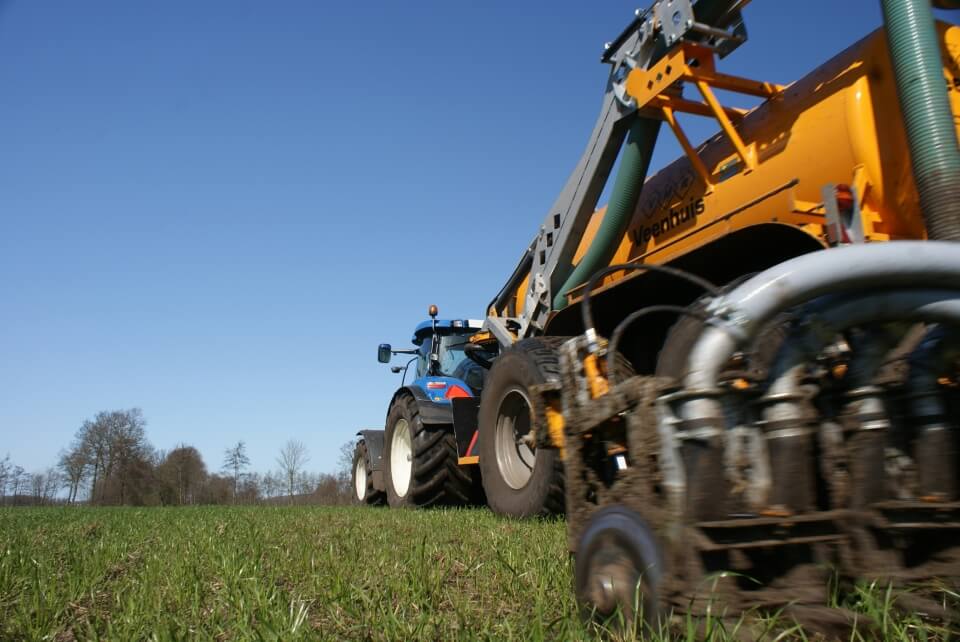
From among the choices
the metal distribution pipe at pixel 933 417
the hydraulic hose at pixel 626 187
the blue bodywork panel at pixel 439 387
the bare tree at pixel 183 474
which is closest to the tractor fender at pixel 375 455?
the blue bodywork panel at pixel 439 387

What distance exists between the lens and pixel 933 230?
9.52 feet

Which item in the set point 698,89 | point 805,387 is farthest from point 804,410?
point 698,89

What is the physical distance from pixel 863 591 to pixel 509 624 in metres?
0.86

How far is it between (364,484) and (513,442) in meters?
6.55

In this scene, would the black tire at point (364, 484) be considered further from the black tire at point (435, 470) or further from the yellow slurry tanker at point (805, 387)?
the yellow slurry tanker at point (805, 387)

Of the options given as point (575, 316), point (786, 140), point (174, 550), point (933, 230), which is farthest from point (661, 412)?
point (575, 316)

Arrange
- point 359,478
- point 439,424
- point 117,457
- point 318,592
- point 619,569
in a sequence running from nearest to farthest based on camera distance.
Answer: point 619,569 < point 318,592 < point 439,424 < point 359,478 < point 117,457

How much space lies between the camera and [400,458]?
8594 millimetres

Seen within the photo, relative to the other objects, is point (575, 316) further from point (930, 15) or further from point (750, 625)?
point (750, 625)

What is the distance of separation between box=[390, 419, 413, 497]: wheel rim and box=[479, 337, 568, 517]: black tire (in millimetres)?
3213

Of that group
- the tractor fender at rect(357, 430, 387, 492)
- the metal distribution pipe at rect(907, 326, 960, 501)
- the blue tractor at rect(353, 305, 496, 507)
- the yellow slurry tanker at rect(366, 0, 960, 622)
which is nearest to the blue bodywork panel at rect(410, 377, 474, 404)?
the blue tractor at rect(353, 305, 496, 507)

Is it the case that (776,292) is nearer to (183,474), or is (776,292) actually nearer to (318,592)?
(318,592)

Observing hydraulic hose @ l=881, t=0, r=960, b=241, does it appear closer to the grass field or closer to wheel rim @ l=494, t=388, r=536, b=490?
the grass field

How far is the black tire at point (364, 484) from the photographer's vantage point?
10281mm
